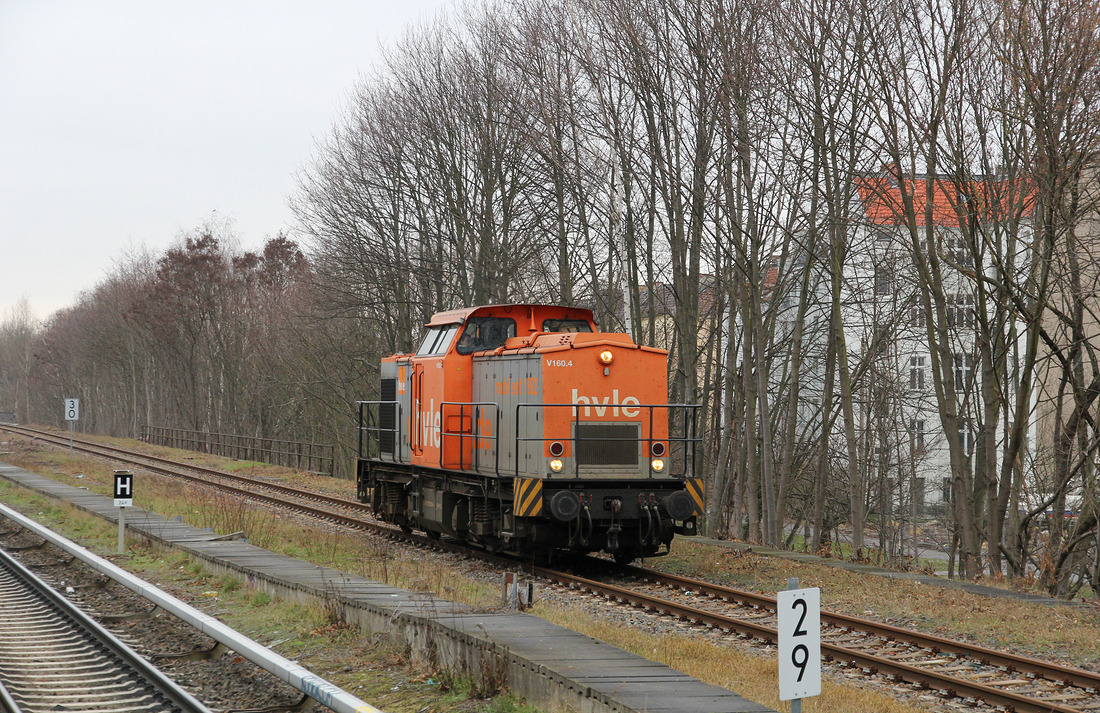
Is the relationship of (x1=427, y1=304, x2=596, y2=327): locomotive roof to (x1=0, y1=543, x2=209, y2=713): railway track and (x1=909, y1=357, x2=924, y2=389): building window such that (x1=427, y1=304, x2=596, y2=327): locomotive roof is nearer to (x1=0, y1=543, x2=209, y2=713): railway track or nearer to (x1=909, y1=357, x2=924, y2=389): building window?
(x1=0, y1=543, x2=209, y2=713): railway track

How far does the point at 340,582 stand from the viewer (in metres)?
10.7

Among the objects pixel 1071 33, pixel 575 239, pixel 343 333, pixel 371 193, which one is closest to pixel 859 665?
pixel 1071 33

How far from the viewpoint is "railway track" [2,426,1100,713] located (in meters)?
7.47

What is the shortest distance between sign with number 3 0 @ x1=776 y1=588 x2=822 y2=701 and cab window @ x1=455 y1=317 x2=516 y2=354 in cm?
1032

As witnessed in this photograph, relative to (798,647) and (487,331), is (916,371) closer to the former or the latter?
(487,331)

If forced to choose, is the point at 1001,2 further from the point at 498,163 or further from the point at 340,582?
the point at 498,163

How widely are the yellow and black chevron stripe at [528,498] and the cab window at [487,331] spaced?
9.34ft

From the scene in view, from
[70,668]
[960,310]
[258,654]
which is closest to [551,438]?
Result: [258,654]

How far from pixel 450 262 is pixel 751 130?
14203 mm

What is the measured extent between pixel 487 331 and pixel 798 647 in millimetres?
10490

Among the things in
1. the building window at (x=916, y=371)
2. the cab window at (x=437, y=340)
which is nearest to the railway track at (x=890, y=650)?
the cab window at (x=437, y=340)

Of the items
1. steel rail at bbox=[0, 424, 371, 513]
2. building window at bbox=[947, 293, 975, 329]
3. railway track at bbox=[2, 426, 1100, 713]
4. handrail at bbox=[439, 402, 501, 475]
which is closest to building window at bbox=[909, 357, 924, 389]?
building window at bbox=[947, 293, 975, 329]

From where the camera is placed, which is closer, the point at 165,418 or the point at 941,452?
the point at 941,452

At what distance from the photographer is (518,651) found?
7.10 meters
